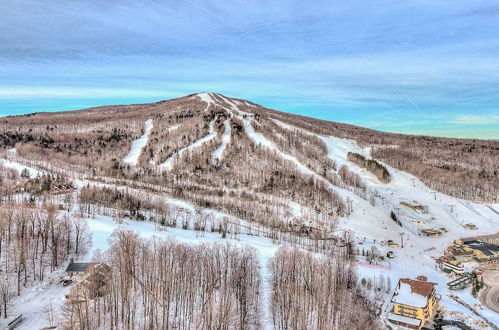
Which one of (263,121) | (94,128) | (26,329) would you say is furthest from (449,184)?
(94,128)

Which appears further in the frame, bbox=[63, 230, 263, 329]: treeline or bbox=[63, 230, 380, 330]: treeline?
bbox=[63, 230, 380, 330]: treeline

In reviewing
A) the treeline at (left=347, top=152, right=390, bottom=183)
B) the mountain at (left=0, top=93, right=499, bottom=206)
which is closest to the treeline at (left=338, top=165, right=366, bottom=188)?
the mountain at (left=0, top=93, right=499, bottom=206)

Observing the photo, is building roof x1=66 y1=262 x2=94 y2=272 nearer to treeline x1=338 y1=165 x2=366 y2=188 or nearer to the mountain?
the mountain

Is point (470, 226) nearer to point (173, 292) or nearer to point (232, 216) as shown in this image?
point (232, 216)

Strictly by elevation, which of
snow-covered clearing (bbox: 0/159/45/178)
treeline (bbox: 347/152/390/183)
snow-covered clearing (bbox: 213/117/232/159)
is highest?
snow-covered clearing (bbox: 213/117/232/159)

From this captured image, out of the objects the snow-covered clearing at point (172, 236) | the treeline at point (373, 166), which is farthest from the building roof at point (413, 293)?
the treeline at point (373, 166)

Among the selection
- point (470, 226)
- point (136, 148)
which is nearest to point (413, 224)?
point (470, 226)

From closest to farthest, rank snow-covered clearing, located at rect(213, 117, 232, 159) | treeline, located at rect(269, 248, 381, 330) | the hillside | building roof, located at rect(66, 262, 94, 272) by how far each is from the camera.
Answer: treeline, located at rect(269, 248, 381, 330)
the hillside
building roof, located at rect(66, 262, 94, 272)
snow-covered clearing, located at rect(213, 117, 232, 159)
